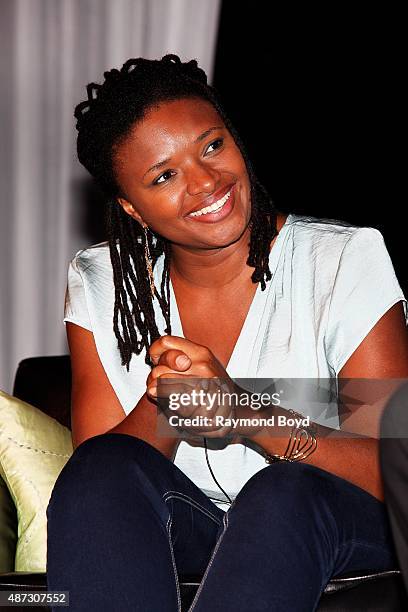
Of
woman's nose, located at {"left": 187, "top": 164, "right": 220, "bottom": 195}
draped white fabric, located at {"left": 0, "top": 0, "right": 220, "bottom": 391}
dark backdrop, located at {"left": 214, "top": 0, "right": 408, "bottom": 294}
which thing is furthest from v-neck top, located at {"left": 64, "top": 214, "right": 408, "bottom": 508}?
draped white fabric, located at {"left": 0, "top": 0, "right": 220, "bottom": 391}

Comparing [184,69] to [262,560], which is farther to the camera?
[184,69]

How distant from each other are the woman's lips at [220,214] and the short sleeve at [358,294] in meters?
0.21

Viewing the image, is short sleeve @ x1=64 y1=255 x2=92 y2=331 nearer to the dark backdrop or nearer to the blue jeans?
the blue jeans

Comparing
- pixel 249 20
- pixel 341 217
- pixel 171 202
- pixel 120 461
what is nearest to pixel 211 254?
pixel 171 202

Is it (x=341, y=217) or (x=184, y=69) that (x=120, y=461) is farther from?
(x=341, y=217)

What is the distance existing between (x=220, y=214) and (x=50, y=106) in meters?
1.88

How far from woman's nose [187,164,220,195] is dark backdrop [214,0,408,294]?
1.10m

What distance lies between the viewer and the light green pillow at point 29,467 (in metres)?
1.77

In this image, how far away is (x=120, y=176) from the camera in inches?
67.5

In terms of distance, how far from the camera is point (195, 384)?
146cm

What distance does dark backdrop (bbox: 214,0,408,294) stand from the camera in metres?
2.67

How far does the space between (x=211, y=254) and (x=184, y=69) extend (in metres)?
0.34

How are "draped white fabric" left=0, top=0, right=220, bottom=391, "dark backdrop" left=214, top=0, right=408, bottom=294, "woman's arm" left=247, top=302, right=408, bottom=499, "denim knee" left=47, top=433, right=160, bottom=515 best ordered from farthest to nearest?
"draped white fabric" left=0, top=0, right=220, bottom=391
"dark backdrop" left=214, top=0, right=408, bottom=294
"woman's arm" left=247, top=302, right=408, bottom=499
"denim knee" left=47, top=433, right=160, bottom=515

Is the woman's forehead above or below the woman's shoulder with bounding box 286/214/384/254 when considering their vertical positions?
above
